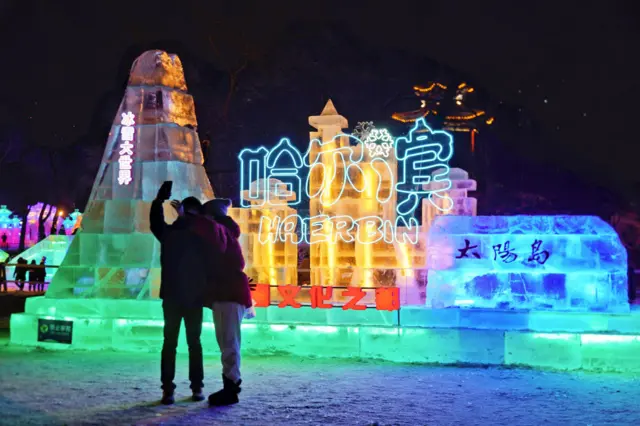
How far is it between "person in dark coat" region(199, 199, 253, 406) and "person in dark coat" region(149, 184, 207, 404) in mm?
116

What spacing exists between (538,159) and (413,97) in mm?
9526

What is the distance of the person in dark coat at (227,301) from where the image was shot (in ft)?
20.0

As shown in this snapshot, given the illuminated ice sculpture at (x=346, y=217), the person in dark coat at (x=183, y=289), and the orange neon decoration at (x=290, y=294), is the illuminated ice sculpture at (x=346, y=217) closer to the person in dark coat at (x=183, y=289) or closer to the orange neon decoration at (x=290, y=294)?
the orange neon decoration at (x=290, y=294)

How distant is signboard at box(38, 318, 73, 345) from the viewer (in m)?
10.0

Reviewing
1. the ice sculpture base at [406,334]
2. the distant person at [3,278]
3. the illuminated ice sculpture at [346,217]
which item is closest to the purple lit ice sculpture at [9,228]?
the distant person at [3,278]

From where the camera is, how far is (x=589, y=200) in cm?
4116

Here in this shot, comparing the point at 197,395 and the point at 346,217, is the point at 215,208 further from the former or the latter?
the point at 346,217

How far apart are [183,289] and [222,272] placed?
0.37m

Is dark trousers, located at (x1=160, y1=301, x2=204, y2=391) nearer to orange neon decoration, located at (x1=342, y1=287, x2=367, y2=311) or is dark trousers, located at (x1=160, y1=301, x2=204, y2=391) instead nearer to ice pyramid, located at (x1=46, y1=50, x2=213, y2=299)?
orange neon decoration, located at (x1=342, y1=287, x2=367, y2=311)

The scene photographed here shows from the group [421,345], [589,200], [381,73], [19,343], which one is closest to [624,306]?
[421,345]

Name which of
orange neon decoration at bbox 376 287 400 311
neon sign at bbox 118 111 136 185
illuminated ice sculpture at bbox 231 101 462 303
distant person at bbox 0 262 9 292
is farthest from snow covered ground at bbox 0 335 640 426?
distant person at bbox 0 262 9 292

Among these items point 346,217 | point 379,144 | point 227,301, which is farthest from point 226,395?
point 379,144

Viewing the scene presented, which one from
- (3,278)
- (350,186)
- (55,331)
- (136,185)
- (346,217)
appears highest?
(350,186)

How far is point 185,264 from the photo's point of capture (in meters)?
6.18
